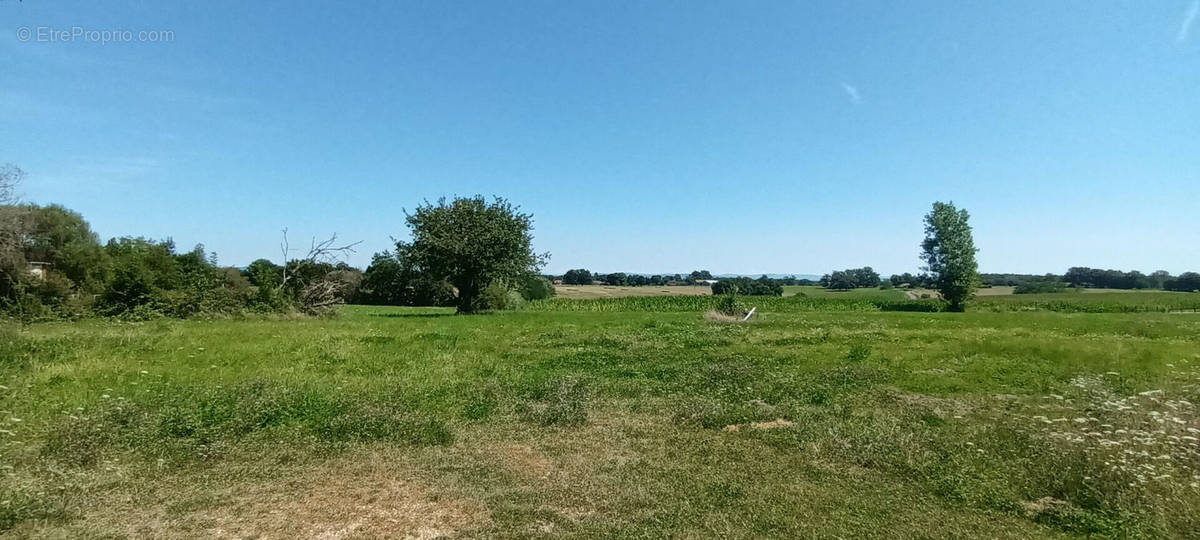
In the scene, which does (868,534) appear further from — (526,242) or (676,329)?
(526,242)

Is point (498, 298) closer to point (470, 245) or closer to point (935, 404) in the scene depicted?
point (470, 245)

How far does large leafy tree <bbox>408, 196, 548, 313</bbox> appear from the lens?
3719cm

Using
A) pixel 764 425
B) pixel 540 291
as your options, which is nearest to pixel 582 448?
pixel 764 425

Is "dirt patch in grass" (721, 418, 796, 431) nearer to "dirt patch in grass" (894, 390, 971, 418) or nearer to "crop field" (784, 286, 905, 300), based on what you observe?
"dirt patch in grass" (894, 390, 971, 418)

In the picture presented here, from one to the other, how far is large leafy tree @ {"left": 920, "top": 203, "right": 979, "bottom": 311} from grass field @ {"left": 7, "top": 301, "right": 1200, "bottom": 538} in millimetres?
57444

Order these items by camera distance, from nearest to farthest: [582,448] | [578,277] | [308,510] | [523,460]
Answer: [308,510] < [523,460] < [582,448] < [578,277]

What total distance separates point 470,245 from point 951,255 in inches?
2331

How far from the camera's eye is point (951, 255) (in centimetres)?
6594

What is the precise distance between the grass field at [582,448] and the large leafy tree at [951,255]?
57.4 m

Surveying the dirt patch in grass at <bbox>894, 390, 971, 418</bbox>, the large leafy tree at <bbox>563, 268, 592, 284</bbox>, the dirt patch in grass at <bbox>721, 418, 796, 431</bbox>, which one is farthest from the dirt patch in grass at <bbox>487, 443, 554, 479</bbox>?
the large leafy tree at <bbox>563, 268, 592, 284</bbox>

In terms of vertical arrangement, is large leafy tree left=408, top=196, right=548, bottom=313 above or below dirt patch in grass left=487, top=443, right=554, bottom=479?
above

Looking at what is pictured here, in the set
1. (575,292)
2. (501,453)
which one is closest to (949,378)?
(501,453)

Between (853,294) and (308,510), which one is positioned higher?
(853,294)

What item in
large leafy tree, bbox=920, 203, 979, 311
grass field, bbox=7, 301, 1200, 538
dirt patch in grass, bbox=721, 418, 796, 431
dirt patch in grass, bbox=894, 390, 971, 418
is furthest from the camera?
large leafy tree, bbox=920, 203, 979, 311
